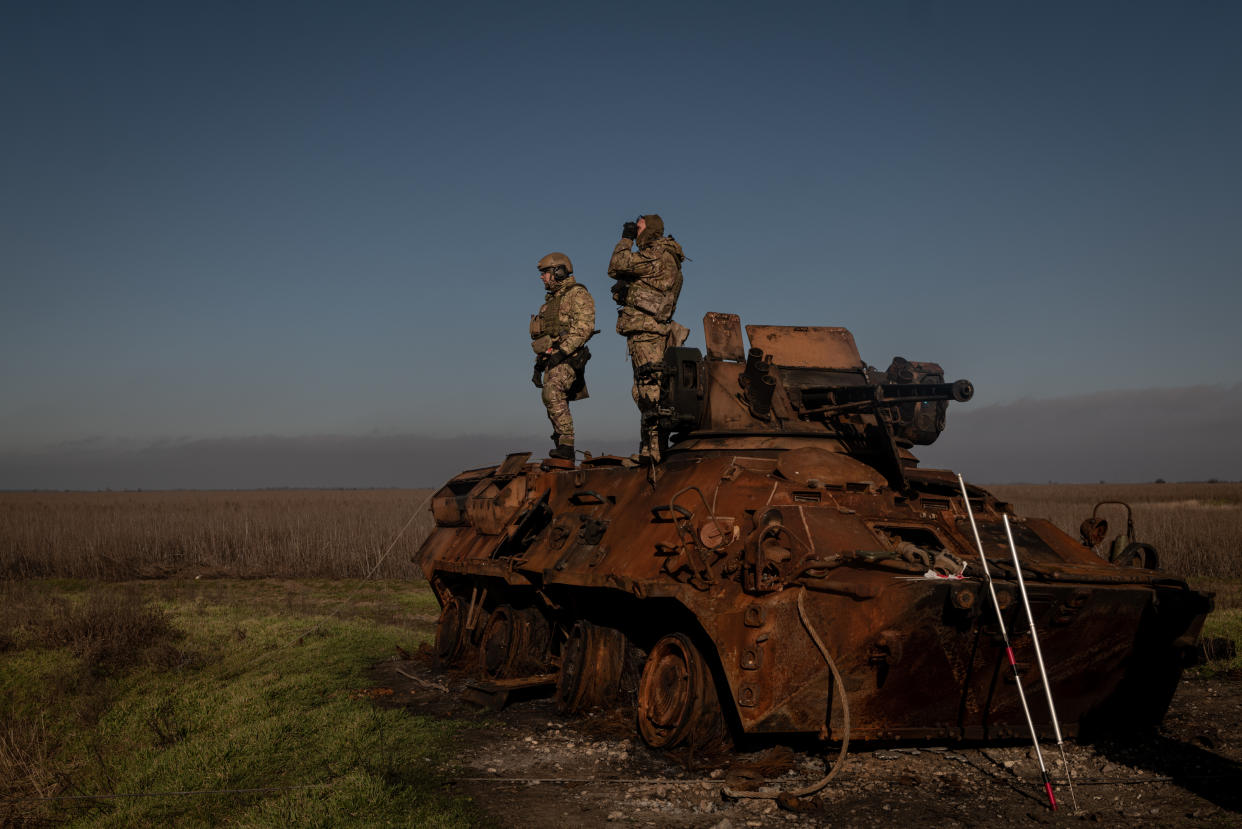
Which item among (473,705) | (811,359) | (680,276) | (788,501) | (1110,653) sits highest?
(680,276)

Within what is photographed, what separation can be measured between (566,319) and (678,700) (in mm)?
6442

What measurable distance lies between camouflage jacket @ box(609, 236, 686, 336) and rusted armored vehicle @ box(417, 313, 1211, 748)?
4.53 feet

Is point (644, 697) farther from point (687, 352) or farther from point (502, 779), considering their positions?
point (687, 352)

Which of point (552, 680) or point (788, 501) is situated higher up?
point (788, 501)

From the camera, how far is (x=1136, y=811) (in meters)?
6.86

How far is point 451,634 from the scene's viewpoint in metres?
13.5

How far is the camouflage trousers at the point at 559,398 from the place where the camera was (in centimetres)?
1352

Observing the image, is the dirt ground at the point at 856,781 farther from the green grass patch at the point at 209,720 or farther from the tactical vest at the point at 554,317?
the tactical vest at the point at 554,317

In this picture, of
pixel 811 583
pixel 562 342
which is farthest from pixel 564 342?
pixel 811 583

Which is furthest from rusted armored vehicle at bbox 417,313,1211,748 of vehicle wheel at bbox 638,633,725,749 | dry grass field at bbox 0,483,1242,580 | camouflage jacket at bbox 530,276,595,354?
dry grass field at bbox 0,483,1242,580

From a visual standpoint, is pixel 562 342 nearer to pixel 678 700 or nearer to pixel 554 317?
pixel 554 317

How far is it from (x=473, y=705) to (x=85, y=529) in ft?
80.7

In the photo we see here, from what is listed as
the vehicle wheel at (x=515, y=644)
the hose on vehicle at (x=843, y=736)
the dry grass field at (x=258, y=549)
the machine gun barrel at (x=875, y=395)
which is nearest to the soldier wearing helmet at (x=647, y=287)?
the machine gun barrel at (x=875, y=395)

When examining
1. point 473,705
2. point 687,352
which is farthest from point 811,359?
point 473,705
